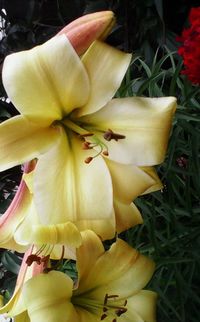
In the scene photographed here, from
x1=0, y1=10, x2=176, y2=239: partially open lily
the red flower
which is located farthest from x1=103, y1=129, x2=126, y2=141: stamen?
the red flower

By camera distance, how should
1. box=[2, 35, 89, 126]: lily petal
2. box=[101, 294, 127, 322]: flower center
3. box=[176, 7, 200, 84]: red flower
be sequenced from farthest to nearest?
box=[176, 7, 200, 84]: red flower < box=[101, 294, 127, 322]: flower center < box=[2, 35, 89, 126]: lily petal

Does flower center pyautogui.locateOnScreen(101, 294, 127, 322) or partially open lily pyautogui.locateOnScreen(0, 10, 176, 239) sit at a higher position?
partially open lily pyautogui.locateOnScreen(0, 10, 176, 239)

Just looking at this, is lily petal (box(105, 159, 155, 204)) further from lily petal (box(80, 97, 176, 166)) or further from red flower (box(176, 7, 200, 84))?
red flower (box(176, 7, 200, 84))

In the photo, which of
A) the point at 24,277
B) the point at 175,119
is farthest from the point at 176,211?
the point at 24,277

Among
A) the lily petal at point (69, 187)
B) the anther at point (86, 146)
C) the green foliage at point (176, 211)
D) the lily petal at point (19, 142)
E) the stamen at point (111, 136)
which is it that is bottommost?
the green foliage at point (176, 211)

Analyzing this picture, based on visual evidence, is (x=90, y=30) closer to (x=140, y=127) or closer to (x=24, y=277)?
(x=140, y=127)

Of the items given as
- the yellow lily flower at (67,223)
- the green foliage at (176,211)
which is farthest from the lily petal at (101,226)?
the green foliage at (176,211)

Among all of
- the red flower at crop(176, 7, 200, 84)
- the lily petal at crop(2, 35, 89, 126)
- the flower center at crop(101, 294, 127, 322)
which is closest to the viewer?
the lily petal at crop(2, 35, 89, 126)

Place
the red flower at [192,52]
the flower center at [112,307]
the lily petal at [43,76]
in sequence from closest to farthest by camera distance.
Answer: the lily petal at [43,76] < the flower center at [112,307] < the red flower at [192,52]

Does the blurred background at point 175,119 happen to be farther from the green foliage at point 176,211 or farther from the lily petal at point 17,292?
the lily petal at point 17,292
